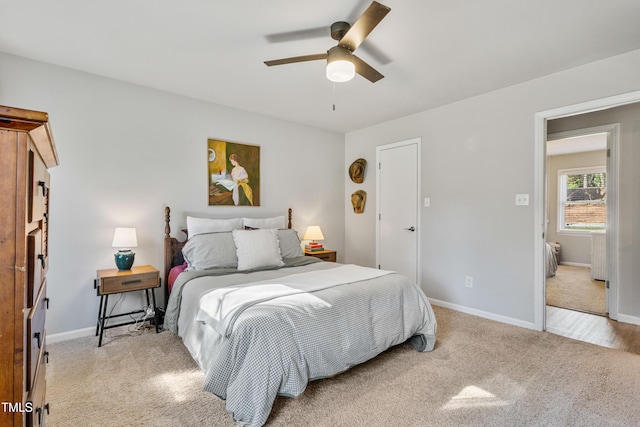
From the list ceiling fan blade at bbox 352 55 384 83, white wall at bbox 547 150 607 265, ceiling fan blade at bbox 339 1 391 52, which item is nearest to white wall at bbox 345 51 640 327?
ceiling fan blade at bbox 352 55 384 83

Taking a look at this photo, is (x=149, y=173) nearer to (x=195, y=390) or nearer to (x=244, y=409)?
(x=195, y=390)

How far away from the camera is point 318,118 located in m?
4.30

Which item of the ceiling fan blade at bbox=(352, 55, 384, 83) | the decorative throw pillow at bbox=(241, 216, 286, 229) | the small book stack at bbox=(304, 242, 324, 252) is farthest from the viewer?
the small book stack at bbox=(304, 242, 324, 252)

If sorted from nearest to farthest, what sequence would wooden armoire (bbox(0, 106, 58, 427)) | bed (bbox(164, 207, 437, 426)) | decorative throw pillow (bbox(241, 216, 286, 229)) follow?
wooden armoire (bbox(0, 106, 58, 427)) → bed (bbox(164, 207, 437, 426)) → decorative throw pillow (bbox(241, 216, 286, 229))

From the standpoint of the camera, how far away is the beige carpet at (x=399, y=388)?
1772 mm

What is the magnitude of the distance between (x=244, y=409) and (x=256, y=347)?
308 mm

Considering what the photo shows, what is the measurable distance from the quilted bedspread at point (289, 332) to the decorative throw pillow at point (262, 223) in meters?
0.95

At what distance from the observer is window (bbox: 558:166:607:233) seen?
20.8 ft

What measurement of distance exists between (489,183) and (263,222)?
8.51 ft

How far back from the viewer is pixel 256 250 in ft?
10.0

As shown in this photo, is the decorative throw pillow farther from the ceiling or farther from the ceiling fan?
the ceiling fan

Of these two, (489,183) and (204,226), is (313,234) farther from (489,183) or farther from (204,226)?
(489,183)

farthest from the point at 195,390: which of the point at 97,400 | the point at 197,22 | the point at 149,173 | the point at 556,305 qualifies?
the point at 556,305

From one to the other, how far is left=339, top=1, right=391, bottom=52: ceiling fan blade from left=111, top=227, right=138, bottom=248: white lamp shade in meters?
2.45
